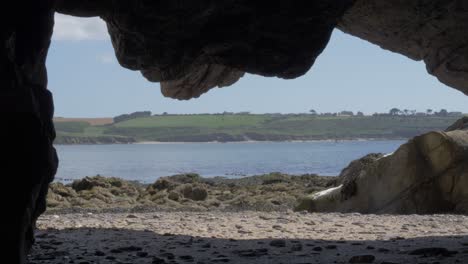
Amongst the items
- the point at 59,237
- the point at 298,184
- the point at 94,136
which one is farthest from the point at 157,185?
the point at 94,136

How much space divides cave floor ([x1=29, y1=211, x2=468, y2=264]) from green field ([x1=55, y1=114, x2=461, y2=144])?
103 m

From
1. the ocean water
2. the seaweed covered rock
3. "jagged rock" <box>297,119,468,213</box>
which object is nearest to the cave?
"jagged rock" <box>297,119,468,213</box>

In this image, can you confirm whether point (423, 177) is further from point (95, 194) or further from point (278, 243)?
point (95, 194)

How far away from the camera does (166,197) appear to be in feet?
82.5

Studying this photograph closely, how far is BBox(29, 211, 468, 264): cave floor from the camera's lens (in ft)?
35.3

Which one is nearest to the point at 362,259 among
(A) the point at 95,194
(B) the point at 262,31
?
(B) the point at 262,31

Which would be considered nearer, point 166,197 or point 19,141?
point 19,141

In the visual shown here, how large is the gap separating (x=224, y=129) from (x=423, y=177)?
116m

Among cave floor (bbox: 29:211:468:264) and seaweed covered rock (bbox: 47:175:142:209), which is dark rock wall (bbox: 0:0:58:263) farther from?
seaweed covered rock (bbox: 47:175:142:209)

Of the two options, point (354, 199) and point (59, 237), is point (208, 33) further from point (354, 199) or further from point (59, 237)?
point (354, 199)

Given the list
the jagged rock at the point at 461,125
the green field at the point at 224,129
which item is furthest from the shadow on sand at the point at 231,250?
the green field at the point at 224,129

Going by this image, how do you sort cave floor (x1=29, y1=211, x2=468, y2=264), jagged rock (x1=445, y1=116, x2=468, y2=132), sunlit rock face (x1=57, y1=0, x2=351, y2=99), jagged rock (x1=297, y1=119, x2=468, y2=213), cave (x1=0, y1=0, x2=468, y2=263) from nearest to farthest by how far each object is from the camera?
cave (x1=0, y1=0, x2=468, y2=263) → sunlit rock face (x1=57, y1=0, x2=351, y2=99) → cave floor (x1=29, y1=211, x2=468, y2=264) → jagged rock (x1=297, y1=119, x2=468, y2=213) → jagged rock (x1=445, y1=116, x2=468, y2=132)

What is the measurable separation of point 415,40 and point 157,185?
1810 centimetres

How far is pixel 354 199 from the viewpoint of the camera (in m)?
18.2
